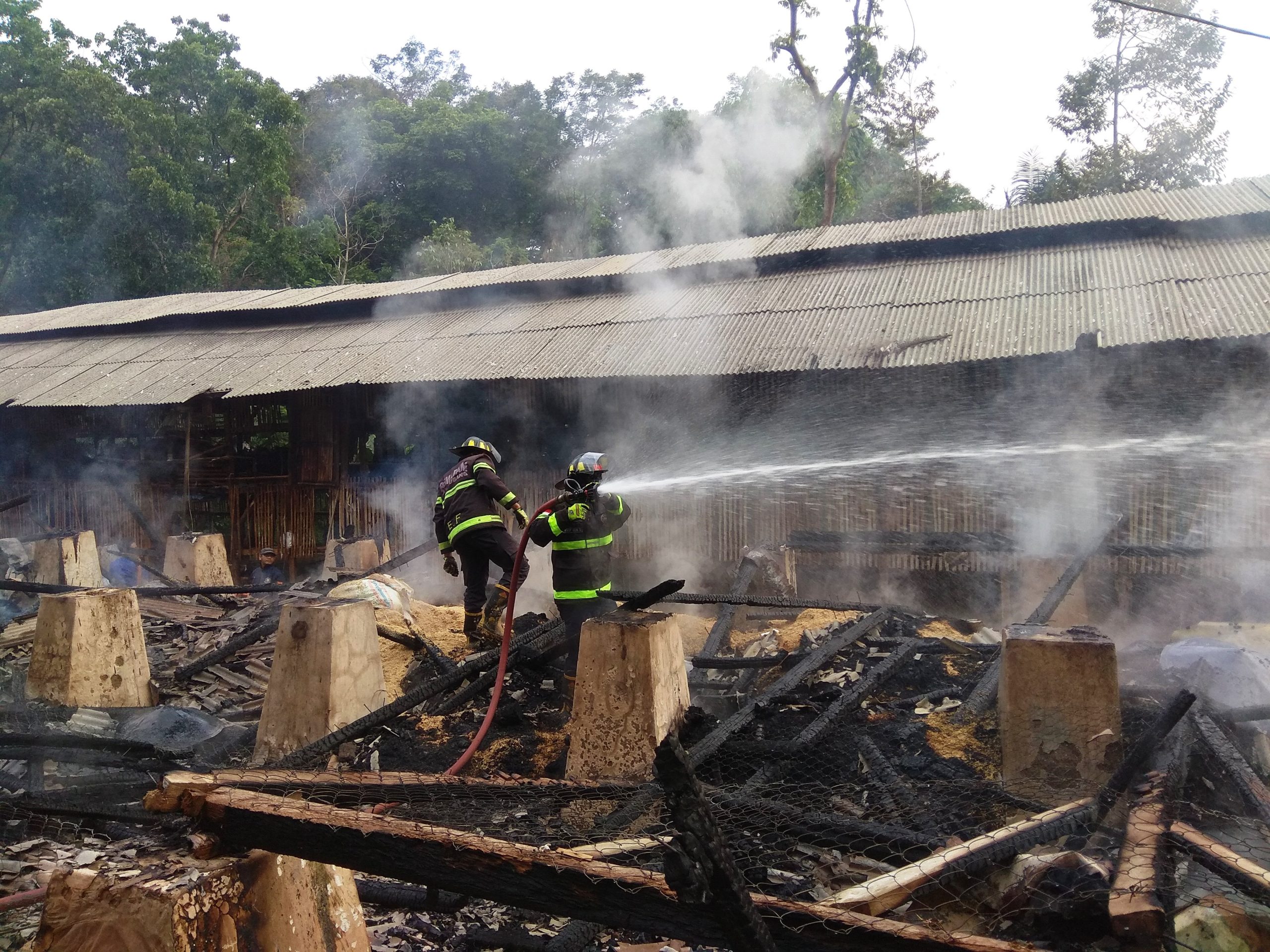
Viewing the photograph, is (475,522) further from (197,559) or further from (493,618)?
(197,559)

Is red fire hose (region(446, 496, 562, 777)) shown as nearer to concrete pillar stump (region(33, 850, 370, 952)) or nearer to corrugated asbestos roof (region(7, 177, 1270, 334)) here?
concrete pillar stump (region(33, 850, 370, 952))

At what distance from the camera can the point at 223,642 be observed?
8430 millimetres

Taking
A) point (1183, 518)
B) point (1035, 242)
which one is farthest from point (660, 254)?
point (1183, 518)

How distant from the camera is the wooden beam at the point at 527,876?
1.91 m

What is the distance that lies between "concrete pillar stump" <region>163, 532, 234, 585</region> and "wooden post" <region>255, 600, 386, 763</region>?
626 centimetres

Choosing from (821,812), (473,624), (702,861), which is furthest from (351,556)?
(702,861)

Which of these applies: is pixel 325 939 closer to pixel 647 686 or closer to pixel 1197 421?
pixel 647 686

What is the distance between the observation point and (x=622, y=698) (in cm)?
502

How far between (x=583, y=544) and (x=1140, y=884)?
401cm

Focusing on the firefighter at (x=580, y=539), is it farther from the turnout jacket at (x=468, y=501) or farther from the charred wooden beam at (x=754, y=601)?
the turnout jacket at (x=468, y=501)

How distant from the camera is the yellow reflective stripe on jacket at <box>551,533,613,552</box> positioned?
6281 millimetres

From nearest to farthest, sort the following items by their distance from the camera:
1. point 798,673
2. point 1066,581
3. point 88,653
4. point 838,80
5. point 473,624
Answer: point 798,673
point 88,653
point 1066,581
point 473,624
point 838,80

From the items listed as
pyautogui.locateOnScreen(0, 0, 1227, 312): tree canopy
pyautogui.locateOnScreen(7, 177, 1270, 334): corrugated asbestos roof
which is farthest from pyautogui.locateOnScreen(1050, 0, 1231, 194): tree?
pyautogui.locateOnScreen(7, 177, 1270, 334): corrugated asbestos roof

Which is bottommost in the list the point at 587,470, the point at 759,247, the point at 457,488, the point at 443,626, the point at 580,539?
the point at 443,626
